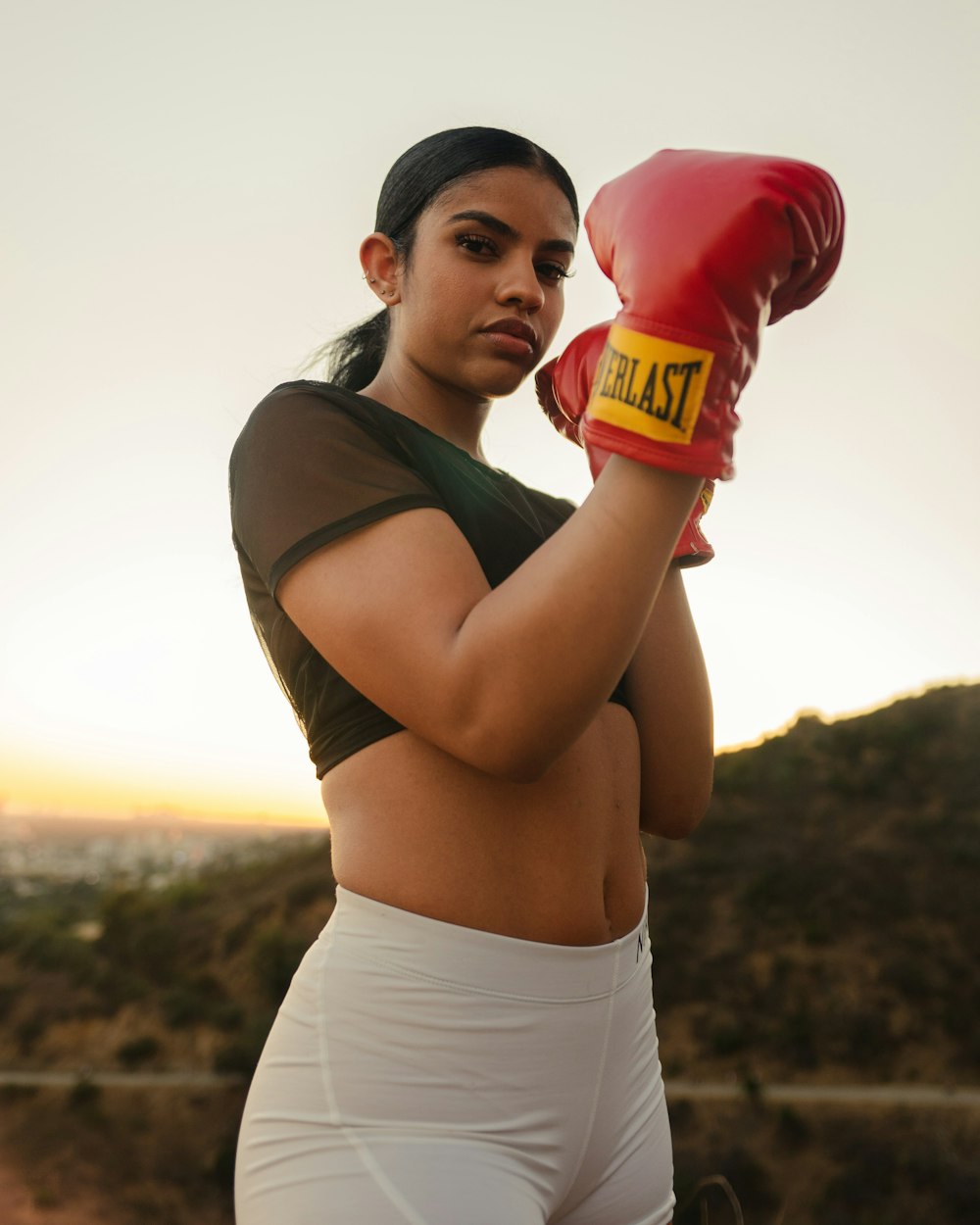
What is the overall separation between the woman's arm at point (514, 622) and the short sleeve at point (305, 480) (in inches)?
1.5

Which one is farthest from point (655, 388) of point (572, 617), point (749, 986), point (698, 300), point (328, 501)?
point (749, 986)

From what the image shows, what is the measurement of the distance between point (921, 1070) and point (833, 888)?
5.22 m

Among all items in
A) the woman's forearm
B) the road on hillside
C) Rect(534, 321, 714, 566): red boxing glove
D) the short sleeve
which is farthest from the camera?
the road on hillside

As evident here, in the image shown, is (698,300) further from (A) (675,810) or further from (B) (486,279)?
(A) (675,810)

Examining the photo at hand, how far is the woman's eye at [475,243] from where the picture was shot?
1344 mm

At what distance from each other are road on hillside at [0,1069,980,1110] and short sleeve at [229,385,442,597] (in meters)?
18.6

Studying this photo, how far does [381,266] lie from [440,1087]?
3.51 ft

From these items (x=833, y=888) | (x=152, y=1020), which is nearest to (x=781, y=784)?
(x=833, y=888)

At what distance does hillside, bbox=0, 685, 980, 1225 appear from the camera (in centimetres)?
1717

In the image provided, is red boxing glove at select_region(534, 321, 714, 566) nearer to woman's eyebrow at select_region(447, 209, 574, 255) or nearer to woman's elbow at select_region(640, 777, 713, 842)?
woman's eyebrow at select_region(447, 209, 574, 255)

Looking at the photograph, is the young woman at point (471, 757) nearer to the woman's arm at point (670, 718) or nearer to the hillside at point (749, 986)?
the woman's arm at point (670, 718)

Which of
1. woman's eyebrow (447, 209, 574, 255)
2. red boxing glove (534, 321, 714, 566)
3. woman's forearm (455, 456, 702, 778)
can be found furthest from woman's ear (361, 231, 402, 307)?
woman's forearm (455, 456, 702, 778)

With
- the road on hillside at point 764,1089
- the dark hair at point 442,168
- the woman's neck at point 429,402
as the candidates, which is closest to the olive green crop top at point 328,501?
the woman's neck at point 429,402

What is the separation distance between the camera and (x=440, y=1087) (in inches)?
39.9
